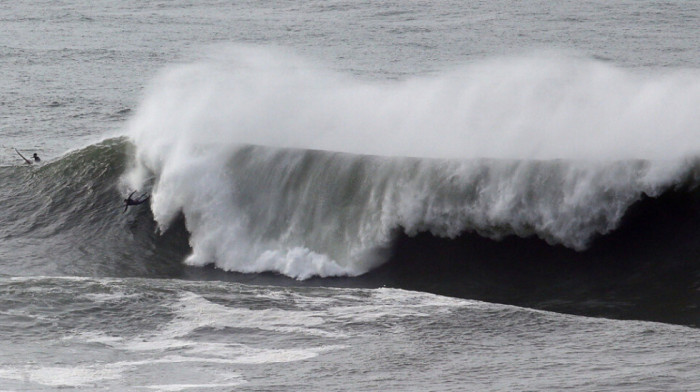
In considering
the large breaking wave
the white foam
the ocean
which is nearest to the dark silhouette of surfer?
the ocean

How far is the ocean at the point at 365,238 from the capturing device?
17.5 metres

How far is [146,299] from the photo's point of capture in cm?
2123

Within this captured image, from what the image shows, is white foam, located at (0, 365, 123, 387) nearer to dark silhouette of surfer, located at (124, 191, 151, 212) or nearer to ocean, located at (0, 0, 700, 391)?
ocean, located at (0, 0, 700, 391)

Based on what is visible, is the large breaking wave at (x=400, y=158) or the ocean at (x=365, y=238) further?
the large breaking wave at (x=400, y=158)

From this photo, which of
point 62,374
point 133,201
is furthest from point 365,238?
point 62,374

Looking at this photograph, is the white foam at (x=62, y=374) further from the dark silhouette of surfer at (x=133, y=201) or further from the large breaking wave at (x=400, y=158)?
the dark silhouette of surfer at (x=133, y=201)

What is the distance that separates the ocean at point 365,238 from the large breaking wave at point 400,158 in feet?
0.18

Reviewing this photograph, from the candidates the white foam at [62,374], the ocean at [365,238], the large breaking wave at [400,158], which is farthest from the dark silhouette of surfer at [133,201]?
the white foam at [62,374]

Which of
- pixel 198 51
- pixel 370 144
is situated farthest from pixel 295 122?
pixel 198 51

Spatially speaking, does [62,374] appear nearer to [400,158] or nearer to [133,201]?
[400,158]

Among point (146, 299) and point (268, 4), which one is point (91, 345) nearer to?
point (146, 299)

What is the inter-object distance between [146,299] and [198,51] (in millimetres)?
32434

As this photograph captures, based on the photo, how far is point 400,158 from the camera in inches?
1007

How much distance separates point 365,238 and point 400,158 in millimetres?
2271
